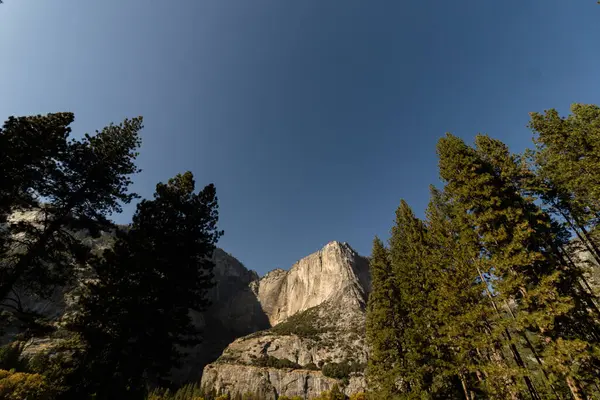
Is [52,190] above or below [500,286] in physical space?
above

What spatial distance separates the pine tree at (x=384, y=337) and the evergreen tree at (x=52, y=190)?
2262cm

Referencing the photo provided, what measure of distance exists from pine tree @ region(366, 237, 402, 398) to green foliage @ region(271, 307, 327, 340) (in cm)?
5319

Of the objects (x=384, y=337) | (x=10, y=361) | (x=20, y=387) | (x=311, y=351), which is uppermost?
(x=311, y=351)

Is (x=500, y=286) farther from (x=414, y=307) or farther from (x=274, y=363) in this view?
(x=274, y=363)

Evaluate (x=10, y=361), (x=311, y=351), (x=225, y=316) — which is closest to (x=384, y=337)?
(x=311, y=351)

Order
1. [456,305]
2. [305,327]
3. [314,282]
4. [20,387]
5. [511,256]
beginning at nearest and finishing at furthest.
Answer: [511,256], [456,305], [20,387], [305,327], [314,282]

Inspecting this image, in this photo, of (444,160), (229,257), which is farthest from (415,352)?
(229,257)

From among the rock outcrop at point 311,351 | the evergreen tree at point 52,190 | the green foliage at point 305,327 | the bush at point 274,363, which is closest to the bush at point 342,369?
the rock outcrop at point 311,351

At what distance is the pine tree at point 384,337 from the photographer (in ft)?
70.2

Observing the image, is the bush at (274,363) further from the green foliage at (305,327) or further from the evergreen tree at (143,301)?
the evergreen tree at (143,301)

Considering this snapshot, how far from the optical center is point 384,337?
22.5 meters

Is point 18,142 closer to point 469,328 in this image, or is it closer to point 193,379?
point 469,328

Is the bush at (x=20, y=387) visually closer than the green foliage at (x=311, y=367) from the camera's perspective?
Yes

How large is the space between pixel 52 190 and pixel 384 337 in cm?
2574
